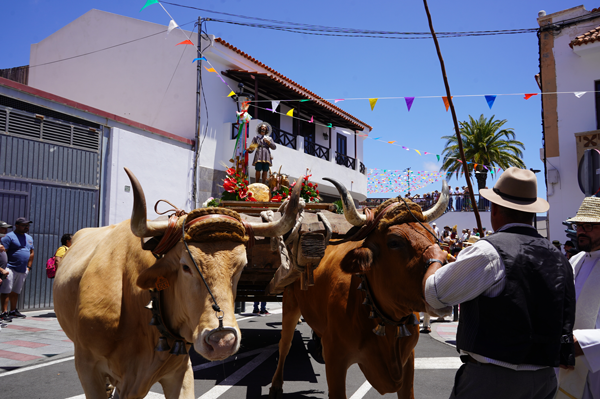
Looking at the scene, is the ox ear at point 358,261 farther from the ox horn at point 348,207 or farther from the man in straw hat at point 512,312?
the man in straw hat at point 512,312

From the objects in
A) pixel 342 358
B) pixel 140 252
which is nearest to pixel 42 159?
pixel 140 252

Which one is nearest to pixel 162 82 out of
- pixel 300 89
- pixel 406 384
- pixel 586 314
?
pixel 300 89

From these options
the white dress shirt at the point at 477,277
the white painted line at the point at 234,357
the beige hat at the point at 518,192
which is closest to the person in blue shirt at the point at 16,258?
the white painted line at the point at 234,357

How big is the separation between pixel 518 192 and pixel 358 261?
4.19 ft

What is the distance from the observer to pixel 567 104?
15367 millimetres

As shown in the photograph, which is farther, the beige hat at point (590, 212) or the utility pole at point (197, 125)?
the utility pole at point (197, 125)

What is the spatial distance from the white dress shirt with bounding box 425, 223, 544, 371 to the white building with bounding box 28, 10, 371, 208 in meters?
12.4

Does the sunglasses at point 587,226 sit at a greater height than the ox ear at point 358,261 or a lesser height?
greater

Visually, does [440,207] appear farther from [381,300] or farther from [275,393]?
[275,393]

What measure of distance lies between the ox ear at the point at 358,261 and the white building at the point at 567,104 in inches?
560

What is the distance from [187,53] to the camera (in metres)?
15.9

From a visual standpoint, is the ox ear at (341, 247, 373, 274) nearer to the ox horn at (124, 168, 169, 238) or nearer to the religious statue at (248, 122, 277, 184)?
the ox horn at (124, 168, 169, 238)

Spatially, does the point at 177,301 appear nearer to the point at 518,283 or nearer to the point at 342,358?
the point at 342,358

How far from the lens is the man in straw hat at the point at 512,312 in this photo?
2225 mm
